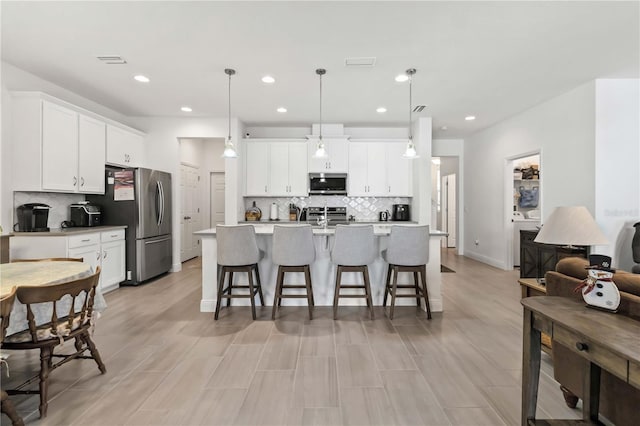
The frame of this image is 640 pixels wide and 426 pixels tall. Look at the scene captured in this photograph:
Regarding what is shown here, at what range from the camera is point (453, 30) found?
2.64 m

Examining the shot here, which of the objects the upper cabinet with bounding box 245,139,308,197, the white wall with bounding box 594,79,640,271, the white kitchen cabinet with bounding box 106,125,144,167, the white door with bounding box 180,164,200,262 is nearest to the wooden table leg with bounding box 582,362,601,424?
the white wall with bounding box 594,79,640,271

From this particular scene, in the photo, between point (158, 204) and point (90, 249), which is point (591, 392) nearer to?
point (90, 249)

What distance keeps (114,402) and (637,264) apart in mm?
5159

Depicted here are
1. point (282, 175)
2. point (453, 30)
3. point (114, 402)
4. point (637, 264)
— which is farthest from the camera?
point (282, 175)

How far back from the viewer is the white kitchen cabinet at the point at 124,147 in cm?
458

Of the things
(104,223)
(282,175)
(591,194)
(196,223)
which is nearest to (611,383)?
(591,194)

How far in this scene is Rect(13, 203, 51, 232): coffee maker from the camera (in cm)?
348

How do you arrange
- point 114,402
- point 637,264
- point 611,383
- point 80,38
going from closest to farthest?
point 611,383 → point 114,402 → point 80,38 → point 637,264

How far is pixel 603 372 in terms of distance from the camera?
1.53m

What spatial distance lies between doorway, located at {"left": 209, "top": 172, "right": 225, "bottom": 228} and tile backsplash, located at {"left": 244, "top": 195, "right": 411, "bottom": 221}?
1.92 meters

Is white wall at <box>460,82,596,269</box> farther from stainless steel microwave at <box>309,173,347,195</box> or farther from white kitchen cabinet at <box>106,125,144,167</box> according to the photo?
white kitchen cabinet at <box>106,125,144,167</box>

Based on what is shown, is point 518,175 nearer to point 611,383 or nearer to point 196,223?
point 611,383

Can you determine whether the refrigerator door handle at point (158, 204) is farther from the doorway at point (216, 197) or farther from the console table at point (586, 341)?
the console table at point (586, 341)

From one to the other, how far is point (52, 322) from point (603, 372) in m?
3.04
